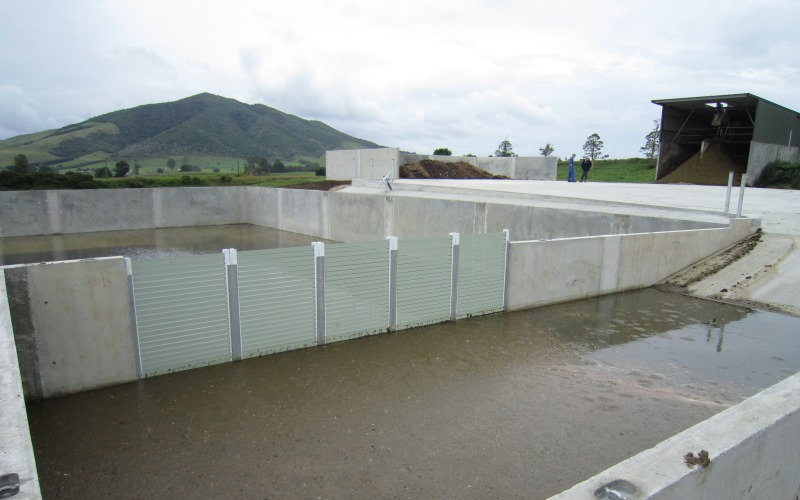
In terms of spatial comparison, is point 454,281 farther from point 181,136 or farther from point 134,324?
point 181,136

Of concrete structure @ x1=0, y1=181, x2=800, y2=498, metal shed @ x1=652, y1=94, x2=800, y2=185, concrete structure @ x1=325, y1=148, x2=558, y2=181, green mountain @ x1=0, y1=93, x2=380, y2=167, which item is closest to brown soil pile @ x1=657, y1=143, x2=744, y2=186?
metal shed @ x1=652, y1=94, x2=800, y2=185

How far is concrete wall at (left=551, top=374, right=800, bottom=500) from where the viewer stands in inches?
85.6

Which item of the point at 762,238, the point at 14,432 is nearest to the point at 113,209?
the point at 14,432

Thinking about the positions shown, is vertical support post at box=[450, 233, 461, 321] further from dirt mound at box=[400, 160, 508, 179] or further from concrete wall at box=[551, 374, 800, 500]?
dirt mound at box=[400, 160, 508, 179]

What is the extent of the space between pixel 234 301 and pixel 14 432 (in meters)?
3.91

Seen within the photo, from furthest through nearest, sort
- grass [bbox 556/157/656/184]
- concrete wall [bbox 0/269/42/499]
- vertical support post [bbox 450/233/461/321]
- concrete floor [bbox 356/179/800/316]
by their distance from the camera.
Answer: grass [bbox 556/157/656/184] → concrete floor [bbox 356/179/800/316] → vertical support post [bbox 450/233/461/321] → concrete wall [bbox 0/269/42/499]

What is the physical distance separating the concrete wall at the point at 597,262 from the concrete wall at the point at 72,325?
6.06 m

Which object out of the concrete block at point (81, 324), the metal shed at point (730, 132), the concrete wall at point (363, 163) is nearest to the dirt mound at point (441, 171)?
the concrete wall at point (363, 163)

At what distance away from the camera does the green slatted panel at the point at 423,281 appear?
7676 mm

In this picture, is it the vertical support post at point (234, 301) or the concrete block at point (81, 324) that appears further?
the vertical support post at point (234, 301)

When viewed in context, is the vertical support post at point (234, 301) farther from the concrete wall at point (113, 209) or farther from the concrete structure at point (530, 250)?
the concrete wall at point (113, 209)

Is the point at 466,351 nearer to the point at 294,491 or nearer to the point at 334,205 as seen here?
the point at 294,491

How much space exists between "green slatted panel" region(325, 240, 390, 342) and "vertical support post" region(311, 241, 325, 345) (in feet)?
0.20

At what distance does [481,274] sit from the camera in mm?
8352
